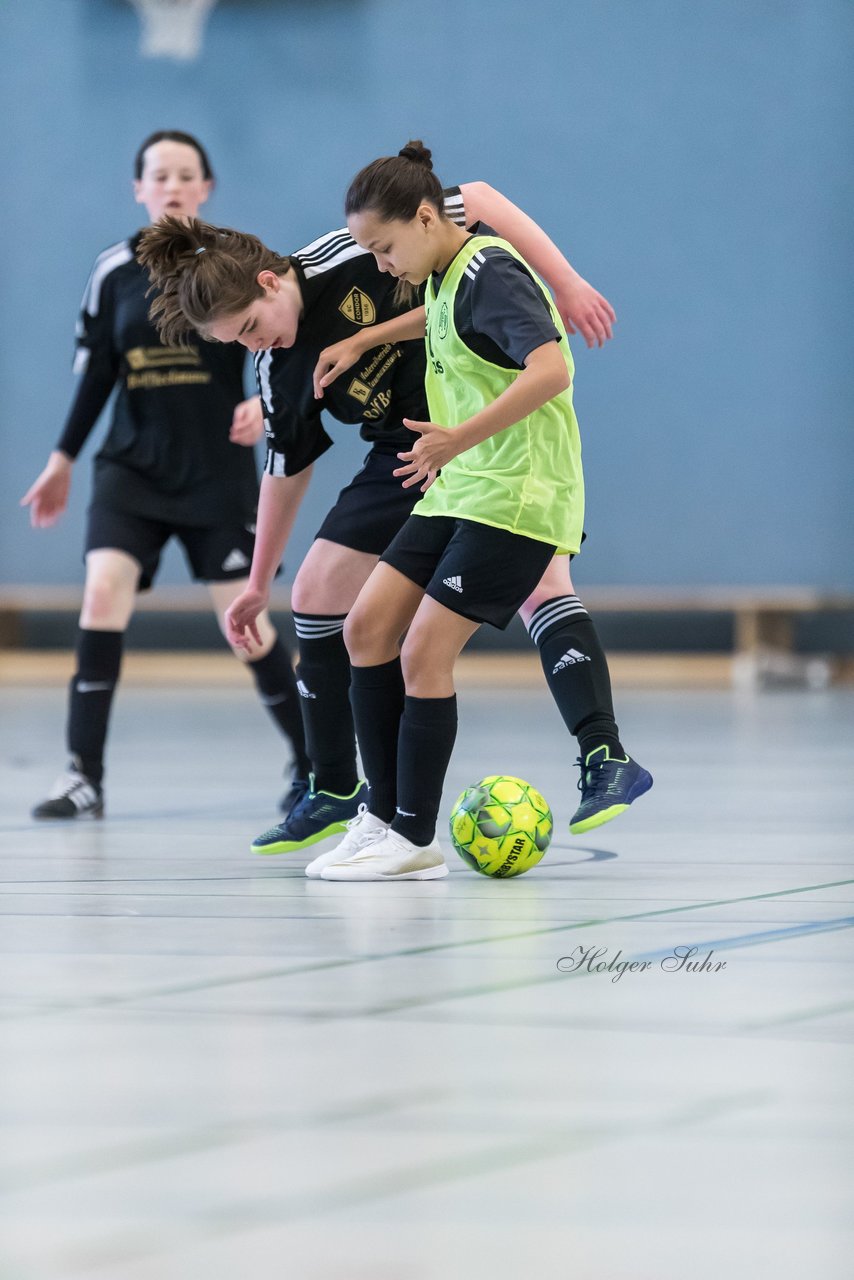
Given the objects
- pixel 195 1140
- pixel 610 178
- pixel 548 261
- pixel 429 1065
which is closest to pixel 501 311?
pixel 548 261

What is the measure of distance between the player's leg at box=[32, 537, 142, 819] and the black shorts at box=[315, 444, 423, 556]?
36.1 inches

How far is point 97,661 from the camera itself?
170 inches

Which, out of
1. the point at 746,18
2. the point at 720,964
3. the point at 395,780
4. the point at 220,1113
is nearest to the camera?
the point at 220,1113

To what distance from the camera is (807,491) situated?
29.7 feet

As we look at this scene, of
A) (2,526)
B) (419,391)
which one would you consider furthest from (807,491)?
(419,391)

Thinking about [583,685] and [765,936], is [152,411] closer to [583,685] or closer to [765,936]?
[583,685]

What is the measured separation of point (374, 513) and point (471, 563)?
1.60ft

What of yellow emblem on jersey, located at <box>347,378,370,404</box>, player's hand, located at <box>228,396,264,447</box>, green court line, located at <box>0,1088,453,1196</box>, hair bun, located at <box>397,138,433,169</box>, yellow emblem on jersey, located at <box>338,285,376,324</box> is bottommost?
green court line, located at <box>0,1088,453,1196</box>

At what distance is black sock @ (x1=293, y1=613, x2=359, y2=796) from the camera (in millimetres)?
3566

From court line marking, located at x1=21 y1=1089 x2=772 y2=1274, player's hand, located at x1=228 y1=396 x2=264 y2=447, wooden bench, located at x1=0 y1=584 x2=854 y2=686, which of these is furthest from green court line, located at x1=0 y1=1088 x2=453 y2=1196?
wooden bench, located at x1=0 y1=584 x2=854 y2=686

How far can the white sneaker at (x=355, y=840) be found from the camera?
126 inches

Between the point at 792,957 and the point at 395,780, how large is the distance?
1077mm

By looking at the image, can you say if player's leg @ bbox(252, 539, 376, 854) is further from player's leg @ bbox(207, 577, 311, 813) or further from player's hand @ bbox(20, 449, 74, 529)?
player's hand @ bbox(20, 449, 74, 529)

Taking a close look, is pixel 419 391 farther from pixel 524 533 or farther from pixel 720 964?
pixel 720 964
